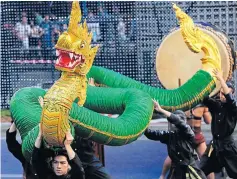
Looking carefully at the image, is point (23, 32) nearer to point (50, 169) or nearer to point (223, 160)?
point (223, 160)

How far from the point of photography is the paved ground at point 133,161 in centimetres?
910

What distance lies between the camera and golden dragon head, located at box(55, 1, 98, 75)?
17.8ft

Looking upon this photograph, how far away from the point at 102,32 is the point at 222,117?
269cm

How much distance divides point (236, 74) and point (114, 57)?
4.28ft

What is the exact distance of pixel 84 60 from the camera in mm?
5547

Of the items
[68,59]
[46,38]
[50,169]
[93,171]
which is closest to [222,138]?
[93,171]

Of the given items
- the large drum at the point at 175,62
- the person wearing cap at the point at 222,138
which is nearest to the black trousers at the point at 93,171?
the person wearing cap at the point at 222,138

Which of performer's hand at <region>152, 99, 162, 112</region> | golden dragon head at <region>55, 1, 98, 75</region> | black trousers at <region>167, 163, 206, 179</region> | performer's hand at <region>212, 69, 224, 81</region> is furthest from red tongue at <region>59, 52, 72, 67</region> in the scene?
black trousers at <region>167, 163, 206, 179</region>

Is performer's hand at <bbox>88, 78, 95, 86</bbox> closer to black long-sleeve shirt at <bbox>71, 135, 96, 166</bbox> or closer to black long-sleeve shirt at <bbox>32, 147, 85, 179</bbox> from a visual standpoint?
black long-sleeve shirt at <bbox>71, 135, 96, 166</bbox>

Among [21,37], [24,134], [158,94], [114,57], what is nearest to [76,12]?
[24,134]

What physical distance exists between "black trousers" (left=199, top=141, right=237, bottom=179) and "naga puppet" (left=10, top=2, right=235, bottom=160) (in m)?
0.87

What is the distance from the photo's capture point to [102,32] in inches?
382

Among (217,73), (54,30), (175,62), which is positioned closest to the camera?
(217,73)

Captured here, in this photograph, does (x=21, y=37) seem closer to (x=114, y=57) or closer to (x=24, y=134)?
(x=114, y=57)
